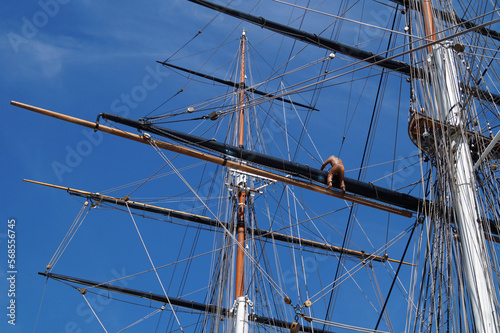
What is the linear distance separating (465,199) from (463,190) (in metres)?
0.19

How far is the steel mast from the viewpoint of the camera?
32.0ft

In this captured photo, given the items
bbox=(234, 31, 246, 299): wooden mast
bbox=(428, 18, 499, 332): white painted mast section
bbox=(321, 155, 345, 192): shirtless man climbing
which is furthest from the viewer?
bbox=(234, 31, 246, 299): wooden mast

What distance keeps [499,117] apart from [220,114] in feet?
15.9

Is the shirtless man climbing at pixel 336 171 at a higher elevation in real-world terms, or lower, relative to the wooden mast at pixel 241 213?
lower

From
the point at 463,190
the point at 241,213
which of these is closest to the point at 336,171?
the point at 463,190

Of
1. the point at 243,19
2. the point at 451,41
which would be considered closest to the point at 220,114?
the point at 243,19

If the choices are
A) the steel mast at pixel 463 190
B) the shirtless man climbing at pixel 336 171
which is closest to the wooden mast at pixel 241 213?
the shirtless man climbing at pixel 336 171

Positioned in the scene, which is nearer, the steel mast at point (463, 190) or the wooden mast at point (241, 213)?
the steel mast at point (463, 190)

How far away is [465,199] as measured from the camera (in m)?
10.9

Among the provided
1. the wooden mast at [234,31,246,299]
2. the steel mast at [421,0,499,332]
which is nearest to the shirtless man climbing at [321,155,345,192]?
the steel mast at [421,0,499,332]

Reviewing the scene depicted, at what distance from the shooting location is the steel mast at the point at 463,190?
9.77 m

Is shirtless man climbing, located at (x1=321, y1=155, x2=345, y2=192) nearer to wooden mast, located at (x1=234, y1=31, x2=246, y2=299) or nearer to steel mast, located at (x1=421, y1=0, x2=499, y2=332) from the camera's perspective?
steel mast, located at (x1=421, y1=0, x2=499, y2=332)

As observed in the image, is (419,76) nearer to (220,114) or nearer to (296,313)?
(220,114)

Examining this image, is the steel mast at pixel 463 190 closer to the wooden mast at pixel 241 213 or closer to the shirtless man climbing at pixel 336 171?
the shirtless man climbing at pixel 336 171
